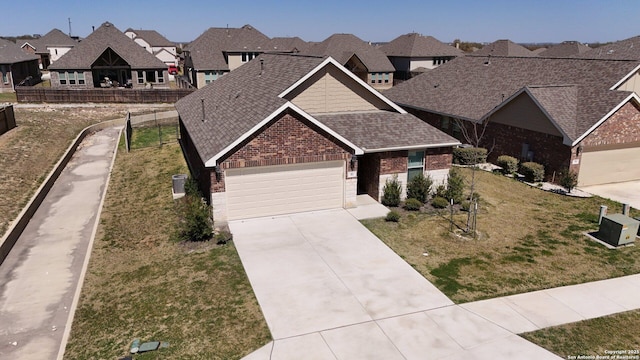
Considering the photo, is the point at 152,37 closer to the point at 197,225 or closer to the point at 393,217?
the point at 197,225

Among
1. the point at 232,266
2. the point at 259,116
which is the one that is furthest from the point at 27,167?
the point at 232,266

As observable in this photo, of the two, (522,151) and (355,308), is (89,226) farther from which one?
(522,151)

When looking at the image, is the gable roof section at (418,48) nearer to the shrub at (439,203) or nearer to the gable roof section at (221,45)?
the gable roof section at (221,45)

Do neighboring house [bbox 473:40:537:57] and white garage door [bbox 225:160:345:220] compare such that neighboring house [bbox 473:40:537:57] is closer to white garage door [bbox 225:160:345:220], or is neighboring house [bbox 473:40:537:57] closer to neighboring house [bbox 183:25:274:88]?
neighboring house [bbox 183:25:274:88]

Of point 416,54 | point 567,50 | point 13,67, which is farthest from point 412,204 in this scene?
point 567,50

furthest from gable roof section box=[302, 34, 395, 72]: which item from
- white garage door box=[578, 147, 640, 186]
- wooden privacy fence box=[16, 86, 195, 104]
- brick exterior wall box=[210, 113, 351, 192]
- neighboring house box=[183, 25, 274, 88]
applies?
brick exterior wall box=[210, 113, 351, 192]

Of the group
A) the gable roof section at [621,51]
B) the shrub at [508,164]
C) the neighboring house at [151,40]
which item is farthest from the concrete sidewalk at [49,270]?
the neighboring house at [151,40]
